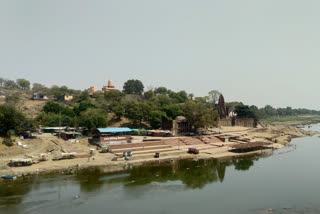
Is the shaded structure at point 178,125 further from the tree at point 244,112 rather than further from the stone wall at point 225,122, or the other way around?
the tree at point 244,112

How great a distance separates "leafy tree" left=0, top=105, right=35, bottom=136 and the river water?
16.1 metres

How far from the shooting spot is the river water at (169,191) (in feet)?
86.7

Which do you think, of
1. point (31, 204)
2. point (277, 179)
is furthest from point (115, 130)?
point (277, 179)

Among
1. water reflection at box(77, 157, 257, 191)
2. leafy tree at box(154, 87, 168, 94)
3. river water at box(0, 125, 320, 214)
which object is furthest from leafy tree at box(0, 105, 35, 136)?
leafy tree at box(154, 87, 168, 94)

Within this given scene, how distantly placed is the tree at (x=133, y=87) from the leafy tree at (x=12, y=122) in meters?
79.1

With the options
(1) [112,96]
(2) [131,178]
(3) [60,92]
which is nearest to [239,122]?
(1) [112,96]

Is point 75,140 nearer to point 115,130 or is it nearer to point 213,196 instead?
point 115,130

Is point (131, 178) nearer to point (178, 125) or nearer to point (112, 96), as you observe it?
point (178, 125)

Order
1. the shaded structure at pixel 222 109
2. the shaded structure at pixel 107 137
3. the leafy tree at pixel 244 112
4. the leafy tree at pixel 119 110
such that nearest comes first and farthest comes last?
the shaded structure at pixel 107 137
the leafy tree at pixel 119 110
the shaded structure at pixel 222 109
the leafy tree at pixel 244 112

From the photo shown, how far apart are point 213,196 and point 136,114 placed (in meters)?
40.6

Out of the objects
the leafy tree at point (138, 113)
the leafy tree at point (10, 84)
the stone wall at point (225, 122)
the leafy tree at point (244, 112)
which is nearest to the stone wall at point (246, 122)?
the stone wall at point (225, 122)

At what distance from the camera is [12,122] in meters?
45.9

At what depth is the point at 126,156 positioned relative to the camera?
151 ft

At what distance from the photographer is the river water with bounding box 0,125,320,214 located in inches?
1041
